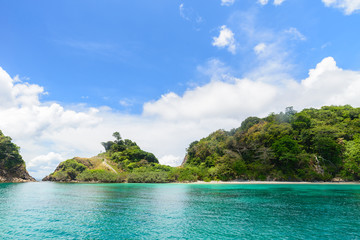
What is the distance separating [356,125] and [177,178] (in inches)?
2588

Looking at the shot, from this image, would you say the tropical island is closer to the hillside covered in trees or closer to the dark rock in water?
the hillside covered in trees

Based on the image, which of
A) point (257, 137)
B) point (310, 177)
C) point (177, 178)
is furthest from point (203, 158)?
point (310, 177)

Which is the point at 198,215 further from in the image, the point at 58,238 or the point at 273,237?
the point at 58,238

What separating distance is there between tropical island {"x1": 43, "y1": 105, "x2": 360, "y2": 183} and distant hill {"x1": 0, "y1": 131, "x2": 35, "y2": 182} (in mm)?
30513

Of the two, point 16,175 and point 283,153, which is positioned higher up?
point 283,153

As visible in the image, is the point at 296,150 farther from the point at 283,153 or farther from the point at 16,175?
the point at 16,175

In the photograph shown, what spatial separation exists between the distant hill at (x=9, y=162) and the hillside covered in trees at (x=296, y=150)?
82.4 metres

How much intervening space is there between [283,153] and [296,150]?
4530 millimetres

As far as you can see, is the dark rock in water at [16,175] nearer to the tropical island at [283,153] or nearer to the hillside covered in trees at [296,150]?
the tropical island at [283,153]

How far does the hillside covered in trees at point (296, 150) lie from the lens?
207 ft

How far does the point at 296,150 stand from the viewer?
64.8 metres

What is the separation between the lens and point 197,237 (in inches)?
511

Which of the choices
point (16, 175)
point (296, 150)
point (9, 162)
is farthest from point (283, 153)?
point (16, 175)

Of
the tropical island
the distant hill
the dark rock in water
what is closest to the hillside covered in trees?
the tropical island
